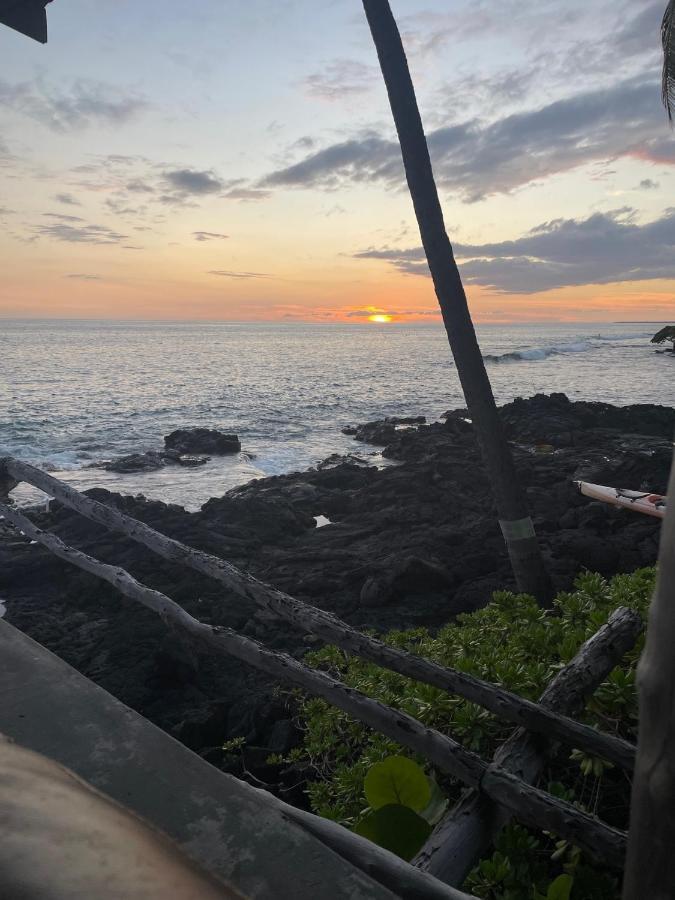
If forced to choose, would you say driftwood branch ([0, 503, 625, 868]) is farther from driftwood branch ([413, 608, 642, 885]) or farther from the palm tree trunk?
the palm tree trunk

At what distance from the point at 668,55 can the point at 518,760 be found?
31.0 ft

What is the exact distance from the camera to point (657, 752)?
3.43ft

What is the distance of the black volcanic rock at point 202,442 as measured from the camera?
75.4ft

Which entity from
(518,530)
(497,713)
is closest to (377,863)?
(497,713)

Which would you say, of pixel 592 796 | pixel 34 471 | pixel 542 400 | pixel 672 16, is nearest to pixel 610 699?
pixel 592 796

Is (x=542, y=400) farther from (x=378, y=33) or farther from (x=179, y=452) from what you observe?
(x=378, y=33)

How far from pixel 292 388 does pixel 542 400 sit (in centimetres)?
2589

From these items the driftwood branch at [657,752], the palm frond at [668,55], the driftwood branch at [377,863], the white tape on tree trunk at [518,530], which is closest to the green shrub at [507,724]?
the driftwood branch at [377,863]

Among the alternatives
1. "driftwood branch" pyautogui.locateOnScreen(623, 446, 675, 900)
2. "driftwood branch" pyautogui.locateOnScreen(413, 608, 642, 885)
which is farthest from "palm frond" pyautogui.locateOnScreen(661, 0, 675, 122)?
"driftwood branch" pyautogui.locateOnScreen(623, 446, 675, 900)

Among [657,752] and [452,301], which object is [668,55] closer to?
[452,301]

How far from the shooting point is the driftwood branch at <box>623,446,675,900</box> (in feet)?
3.24

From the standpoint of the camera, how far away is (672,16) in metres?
8.12

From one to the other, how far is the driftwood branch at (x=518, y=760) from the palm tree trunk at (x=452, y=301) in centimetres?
296

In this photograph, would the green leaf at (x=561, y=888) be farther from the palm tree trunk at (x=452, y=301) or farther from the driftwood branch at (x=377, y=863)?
the palm tree trunk at (x=452, y=301)
